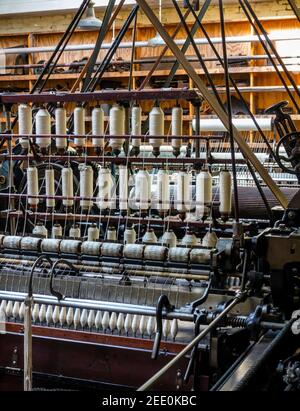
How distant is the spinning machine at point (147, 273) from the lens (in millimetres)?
2387

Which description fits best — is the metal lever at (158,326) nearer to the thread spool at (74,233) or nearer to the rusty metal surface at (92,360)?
the rusty metal surface at (92,360)

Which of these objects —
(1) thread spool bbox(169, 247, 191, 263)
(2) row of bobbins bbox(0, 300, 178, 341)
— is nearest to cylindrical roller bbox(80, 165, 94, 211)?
(2) row of bobbins bbox(0, 300, 178, 341)

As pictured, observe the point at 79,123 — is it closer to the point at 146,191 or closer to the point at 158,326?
the point at 146,191

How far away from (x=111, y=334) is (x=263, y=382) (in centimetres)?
116

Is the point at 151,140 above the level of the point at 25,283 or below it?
above

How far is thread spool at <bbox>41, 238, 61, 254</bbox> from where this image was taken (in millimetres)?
3625

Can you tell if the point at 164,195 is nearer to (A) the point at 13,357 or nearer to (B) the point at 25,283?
(B) the point at 25,283

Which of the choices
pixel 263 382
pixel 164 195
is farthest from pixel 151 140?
pixel 263 382

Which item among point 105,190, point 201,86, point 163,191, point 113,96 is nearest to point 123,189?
point 105,190

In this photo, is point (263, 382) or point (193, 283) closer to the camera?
point (263, 382)

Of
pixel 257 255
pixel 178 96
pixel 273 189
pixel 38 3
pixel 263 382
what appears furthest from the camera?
pixel 38 3

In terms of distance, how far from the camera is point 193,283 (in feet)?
11.2

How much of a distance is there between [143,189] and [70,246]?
2.16ft

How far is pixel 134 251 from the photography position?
11.0 ft
